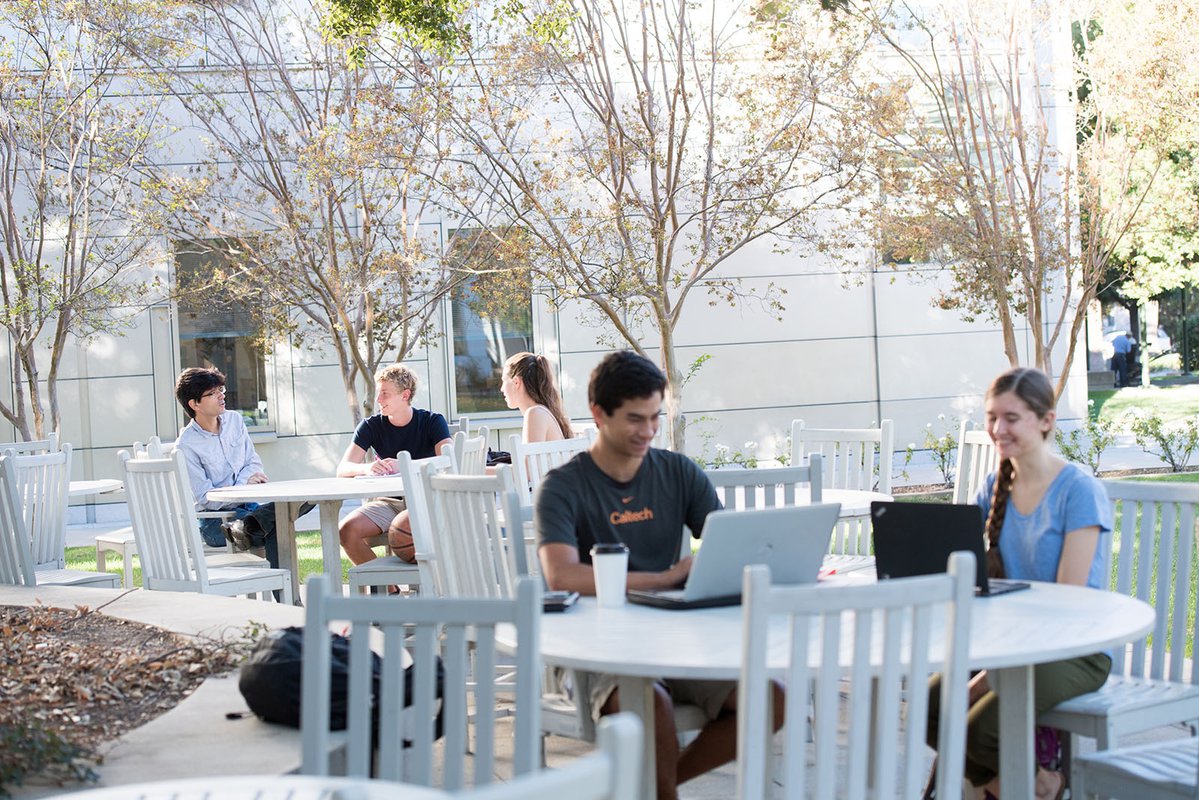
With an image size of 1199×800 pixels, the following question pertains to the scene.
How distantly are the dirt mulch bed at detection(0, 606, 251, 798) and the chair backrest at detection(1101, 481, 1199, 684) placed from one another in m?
2.61

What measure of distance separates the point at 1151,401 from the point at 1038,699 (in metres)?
22.9

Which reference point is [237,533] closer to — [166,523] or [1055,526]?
[166,523]

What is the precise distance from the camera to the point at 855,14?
34.4 feet

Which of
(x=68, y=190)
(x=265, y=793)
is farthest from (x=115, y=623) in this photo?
(x=68, y=190)

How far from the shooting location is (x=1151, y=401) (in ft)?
81.5

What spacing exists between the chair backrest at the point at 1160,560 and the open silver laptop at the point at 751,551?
981 millimetres

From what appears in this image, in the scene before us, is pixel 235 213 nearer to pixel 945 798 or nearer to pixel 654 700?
pixel 654 700

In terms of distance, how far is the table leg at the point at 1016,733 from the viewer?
318 cm

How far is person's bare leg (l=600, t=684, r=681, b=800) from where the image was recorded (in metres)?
3.54

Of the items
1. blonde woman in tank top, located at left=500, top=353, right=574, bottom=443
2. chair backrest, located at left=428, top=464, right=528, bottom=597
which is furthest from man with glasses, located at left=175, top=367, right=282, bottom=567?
chair backrest, located at left=428, top=464, right=528, bottom=597

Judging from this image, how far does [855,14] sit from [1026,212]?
2612mm

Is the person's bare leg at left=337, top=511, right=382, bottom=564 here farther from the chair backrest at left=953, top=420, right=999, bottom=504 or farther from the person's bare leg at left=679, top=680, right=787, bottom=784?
the person's bare leg at left=679, top=680, right=787, bottom=784

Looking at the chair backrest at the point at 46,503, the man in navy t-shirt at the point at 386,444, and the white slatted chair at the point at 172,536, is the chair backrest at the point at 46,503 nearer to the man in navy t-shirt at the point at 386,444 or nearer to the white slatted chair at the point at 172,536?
the white slatted chair at the point at 172,536

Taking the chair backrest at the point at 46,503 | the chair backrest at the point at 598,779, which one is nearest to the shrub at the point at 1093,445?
the chair backrest at the point at 46,503
